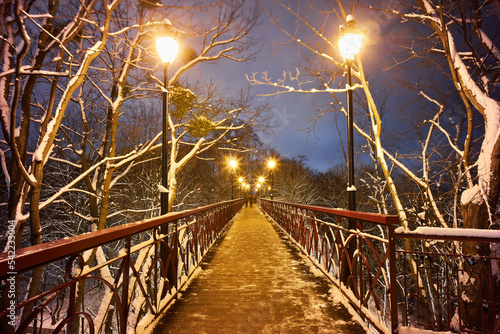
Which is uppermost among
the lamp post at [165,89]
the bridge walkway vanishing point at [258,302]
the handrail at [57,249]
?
the lamp post at [165,89]

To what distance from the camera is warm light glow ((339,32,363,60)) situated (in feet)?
14.3

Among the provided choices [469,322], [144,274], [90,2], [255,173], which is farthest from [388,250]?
[255,173]

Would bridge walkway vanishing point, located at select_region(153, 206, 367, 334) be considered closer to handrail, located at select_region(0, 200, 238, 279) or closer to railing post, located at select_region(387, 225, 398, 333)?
railing post, located at select_region(387, 225, 398, 333)

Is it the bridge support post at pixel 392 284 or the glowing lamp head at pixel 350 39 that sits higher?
the glowing lamp head at pixel 350 39

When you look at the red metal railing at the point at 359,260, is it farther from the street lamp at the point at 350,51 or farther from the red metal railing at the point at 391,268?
the street lamp at the point at 350,51

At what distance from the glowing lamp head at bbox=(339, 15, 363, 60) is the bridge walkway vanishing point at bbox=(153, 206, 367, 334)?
4.02 metres

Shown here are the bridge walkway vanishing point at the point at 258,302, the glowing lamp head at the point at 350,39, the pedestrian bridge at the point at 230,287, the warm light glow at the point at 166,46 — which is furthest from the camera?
the warm light glow at the point at 166,46

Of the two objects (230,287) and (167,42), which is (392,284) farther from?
(167,42)

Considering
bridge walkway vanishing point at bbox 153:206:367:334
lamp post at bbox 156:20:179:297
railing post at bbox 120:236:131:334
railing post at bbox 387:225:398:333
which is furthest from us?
lamp post at bbox 156:20:179:297

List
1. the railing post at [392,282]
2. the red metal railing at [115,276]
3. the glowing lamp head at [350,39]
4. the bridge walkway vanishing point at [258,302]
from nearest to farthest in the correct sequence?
the red metal railing at [115,276] < the railing post at [392,282] < the bridge walkway vanishing point at [258,302] < the glowing lamp head at [350,39]

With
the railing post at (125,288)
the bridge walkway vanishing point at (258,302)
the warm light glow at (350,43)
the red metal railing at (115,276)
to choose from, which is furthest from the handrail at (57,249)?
the warm light glow at (350,43)

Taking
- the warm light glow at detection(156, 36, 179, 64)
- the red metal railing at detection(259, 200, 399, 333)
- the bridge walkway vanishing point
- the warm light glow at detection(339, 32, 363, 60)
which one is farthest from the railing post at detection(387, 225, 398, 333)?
the warm light glow at detection(156, 36, 179, 64)

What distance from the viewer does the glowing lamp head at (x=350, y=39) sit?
4363 millimetres

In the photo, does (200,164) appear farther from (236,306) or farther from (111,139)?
(236,306)
